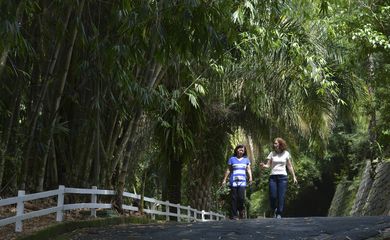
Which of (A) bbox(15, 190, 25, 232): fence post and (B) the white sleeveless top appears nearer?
(A) bbox(15, 190, 25, 232): fence post

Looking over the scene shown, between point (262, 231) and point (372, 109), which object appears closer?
point (262, 231)

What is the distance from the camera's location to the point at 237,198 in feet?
38.9

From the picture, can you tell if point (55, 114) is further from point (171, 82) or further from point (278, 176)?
point (171, 82)

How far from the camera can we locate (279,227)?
8070mm

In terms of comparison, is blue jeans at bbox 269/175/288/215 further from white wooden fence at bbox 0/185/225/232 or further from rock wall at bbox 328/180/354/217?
rock wall at bbox 328/180/354/217

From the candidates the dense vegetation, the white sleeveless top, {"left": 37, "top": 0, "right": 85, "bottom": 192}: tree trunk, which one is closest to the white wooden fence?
{"left": 37, "top": 0, "right": 85, "bottom": 192}: tree trunk

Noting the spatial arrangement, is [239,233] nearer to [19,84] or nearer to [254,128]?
[19,84]

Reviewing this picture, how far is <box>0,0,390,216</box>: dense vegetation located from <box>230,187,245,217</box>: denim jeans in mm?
1957

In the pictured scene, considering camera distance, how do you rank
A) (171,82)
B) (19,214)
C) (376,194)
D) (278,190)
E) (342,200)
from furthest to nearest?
1. (342,200)
2. (376,194)
3. (171,82)
4. (278,190)
5. (19,214)

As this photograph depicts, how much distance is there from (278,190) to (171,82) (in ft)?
11.9

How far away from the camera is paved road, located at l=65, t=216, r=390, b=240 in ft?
22.8

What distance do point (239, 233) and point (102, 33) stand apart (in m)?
3.30

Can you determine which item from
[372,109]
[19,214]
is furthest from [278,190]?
[372,109]

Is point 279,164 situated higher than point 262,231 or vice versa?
point 279,164
